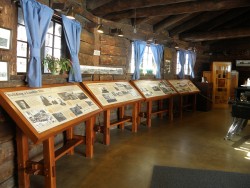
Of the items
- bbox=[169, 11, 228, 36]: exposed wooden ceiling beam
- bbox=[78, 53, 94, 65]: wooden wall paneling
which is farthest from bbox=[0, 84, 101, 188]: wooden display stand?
bbox=[169, 11, 228, 36]: exposed wooden ceiling beam

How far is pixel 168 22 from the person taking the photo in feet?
23.3

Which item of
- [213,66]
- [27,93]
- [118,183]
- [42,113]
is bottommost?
[118,183]

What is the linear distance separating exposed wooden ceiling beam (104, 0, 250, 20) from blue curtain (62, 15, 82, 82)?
1530 millimetres

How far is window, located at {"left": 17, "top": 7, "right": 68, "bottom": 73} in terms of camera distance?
142 inches

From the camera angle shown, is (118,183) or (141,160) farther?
(141,160)

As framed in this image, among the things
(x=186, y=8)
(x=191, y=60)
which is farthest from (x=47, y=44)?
(x=191, y=60)

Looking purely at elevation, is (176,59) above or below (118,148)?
above

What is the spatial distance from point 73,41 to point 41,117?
2.10 metres

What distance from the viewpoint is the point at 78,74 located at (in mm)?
4504

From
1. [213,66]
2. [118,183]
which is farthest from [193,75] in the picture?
[118,183]

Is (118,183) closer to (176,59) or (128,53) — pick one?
(128,53)

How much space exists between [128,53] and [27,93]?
13.3 ft

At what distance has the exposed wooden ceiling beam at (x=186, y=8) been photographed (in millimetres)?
4898

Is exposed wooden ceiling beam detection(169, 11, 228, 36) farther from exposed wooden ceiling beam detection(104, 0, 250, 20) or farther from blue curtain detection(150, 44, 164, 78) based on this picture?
exposed wooden ceiling beam detection(104, 0, 250, 20)
